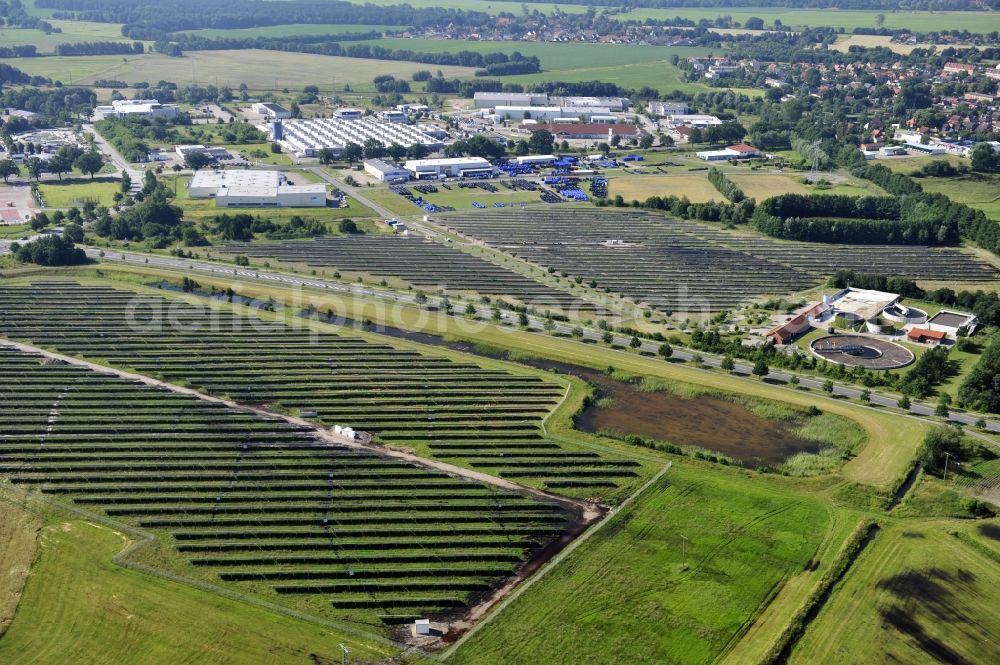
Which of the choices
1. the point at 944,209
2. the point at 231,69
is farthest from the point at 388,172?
the point at 231,69

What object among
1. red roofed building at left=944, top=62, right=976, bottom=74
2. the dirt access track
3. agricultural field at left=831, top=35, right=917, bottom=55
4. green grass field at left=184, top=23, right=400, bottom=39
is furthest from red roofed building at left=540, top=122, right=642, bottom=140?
green grass field at left=184, top=23, right=400, bottom=39

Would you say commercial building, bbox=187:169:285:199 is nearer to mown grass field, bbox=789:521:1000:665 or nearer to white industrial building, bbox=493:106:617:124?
white industrial building, bbox=493:106:617:124

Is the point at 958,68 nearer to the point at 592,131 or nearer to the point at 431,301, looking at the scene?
the point at 592,131

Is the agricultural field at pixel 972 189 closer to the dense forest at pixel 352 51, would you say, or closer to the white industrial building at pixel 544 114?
the white industrial building at pixel 544 114

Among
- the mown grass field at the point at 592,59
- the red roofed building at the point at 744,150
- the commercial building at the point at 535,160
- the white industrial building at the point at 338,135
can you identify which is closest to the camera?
the commercial building at the point at 535,160

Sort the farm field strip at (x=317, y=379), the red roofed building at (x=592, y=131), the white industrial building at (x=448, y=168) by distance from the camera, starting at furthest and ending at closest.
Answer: the red roofed building at (x=592, y=131) < the white industrial building at (x=448, y=168) < the farm field strip at (x=317, y=379)

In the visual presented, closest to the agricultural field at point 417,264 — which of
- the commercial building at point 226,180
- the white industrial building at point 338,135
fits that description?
the commercial building at point 226,180
